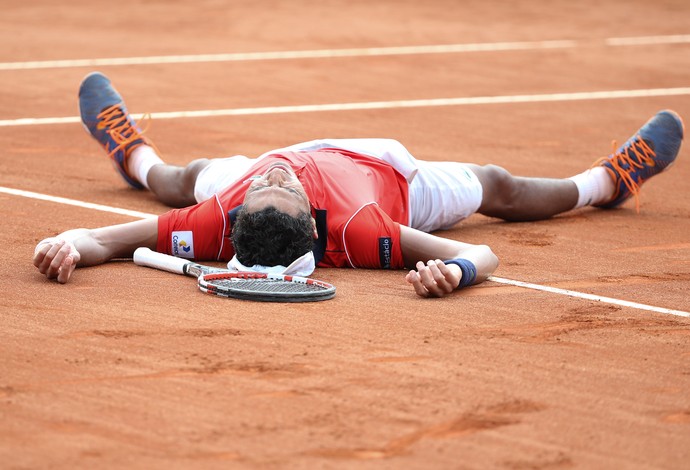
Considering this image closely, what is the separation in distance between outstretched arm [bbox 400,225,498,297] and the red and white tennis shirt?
69 mm

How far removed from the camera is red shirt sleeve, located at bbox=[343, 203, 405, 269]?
227 inches

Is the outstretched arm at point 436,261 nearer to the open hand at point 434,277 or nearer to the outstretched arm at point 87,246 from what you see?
the open hand at point 434,277

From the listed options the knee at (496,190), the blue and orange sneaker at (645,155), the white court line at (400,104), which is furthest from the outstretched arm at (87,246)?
the white court line at (400,104)

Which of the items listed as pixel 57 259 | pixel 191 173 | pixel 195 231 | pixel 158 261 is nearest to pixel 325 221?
pixel 195 231

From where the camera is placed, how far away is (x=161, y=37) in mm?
14633

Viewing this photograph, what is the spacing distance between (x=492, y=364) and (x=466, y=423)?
610 millimetres

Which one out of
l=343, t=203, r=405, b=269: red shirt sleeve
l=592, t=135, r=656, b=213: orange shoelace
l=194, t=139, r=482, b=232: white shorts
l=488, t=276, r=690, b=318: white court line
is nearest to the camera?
l=488, t=276, r=690, b=318: white court line

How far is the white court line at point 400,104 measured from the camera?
9.92 metres

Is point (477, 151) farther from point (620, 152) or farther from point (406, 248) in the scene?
point (406, 248)

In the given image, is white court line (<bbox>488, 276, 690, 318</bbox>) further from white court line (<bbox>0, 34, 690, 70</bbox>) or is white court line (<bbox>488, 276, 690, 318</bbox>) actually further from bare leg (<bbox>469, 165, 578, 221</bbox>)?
white court line (<bbox>0, 34, 690, 70</bbox>)

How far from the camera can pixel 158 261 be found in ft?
19.3

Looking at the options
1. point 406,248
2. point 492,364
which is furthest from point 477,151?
point 492,364

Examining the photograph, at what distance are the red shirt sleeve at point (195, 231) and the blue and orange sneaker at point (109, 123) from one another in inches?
65.8

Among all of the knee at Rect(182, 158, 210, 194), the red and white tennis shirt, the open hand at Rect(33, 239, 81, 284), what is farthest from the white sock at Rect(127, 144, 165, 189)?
the open hand at Rect(33, 239, 81, 284)
